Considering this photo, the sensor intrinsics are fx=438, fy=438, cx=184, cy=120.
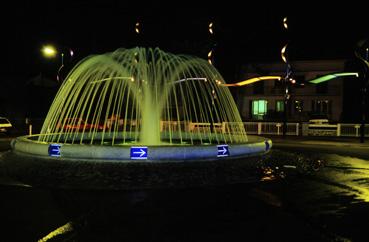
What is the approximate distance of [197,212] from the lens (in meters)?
9.27

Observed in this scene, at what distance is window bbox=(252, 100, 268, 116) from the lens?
6373cm

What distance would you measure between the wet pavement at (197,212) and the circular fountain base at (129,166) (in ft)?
2.19

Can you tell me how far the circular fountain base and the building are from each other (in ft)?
134

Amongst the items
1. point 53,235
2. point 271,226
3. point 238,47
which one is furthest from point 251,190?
point 238,47

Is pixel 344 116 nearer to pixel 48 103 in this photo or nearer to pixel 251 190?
pixel 48 103

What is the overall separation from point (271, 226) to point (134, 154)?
8.13 m

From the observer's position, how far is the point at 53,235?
7488 millimetres

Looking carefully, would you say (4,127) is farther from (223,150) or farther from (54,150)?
(223,150)

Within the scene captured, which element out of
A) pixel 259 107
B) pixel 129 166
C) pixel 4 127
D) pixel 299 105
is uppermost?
pixel 299 105

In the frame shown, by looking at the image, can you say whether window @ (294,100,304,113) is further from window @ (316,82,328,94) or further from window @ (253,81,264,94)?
window @ (253,81,264,94)

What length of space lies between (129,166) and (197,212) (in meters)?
6.14

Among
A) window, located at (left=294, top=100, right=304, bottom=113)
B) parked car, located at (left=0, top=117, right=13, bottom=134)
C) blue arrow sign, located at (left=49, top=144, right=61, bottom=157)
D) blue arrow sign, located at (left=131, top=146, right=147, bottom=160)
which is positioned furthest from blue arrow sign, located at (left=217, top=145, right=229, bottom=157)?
window, located at (left=294, top=100, right=304, bottom=113)

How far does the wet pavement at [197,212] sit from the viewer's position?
7.64m

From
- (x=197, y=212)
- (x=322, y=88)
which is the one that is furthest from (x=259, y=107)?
(x=197, y=212)
